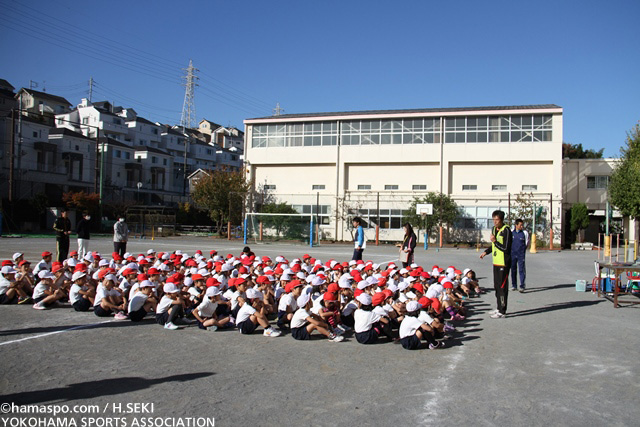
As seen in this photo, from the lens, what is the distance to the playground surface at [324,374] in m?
4.74

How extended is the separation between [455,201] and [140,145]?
49.8m

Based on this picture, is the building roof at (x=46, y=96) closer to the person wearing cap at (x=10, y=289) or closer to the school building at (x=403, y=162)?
the school building at (x=403, y=162)

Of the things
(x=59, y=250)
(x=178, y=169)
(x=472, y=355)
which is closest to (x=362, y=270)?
(x=472, y=355)

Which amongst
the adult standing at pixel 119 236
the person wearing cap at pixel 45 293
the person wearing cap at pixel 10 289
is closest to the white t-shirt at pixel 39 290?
the person wearing cap at pixel 45 293

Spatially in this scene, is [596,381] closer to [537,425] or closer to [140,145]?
[537,425]

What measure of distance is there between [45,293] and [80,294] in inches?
32.5

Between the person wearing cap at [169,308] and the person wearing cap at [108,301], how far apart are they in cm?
96

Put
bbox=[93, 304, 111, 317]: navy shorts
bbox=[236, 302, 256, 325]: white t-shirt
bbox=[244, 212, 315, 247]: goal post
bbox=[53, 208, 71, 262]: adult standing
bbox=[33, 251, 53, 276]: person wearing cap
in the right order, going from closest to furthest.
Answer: bbox=[236, 302, 256, 325]: white t-shirt → bbox=[93, 304, 111, 317]: navy shorts → bbox=[33, 251, 53, 276]: person wearing cap → bbox=[53, 208, 71, 262]: adult standing → bbox=[244, 212, 315, 247]: goal post

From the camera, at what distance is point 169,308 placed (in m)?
8.66

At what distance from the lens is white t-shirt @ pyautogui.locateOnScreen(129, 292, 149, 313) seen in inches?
351

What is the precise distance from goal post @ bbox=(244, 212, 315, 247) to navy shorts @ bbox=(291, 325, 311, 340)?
28.1 meters

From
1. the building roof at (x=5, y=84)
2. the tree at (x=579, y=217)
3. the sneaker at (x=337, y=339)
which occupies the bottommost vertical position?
the sneaker at (x=337, y=339)

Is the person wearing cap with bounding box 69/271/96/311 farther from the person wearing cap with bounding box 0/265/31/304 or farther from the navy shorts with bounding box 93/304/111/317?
the person wearing cap with bounding box 0/265/31/304

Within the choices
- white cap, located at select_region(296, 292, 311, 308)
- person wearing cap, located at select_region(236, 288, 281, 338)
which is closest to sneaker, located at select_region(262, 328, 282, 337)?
person wearing cap, located at select_region(236, 288, 281, 338)
